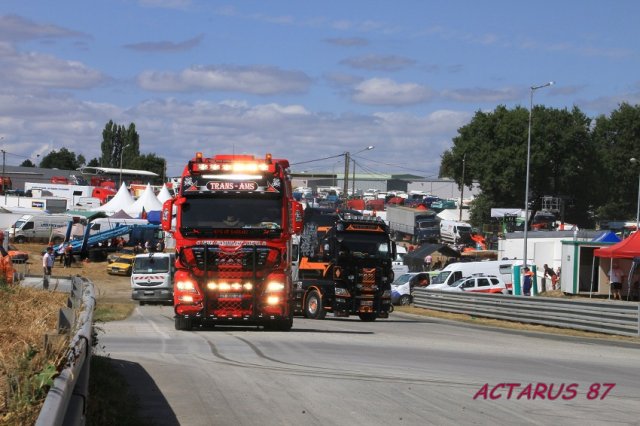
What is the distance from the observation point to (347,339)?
1883 centimetres

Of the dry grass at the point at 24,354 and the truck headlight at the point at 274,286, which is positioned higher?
the dry grass at the point at 24,354

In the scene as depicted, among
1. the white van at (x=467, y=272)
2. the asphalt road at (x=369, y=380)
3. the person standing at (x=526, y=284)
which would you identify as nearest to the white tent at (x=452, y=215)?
the white van at (x=467, y=272)

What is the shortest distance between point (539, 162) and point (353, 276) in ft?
232

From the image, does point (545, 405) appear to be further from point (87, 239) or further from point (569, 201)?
point (569, 201)

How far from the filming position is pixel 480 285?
42.8 meters

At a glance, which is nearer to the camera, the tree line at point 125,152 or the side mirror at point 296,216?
the side mirror at point 296,216

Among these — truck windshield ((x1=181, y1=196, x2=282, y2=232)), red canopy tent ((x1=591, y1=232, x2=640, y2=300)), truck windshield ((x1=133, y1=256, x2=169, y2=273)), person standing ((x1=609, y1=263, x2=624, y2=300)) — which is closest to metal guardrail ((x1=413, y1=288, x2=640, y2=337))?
red canopy tent ((x1=591, y1=232, x2=640, y2=300))

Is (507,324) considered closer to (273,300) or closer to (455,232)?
(273,300)

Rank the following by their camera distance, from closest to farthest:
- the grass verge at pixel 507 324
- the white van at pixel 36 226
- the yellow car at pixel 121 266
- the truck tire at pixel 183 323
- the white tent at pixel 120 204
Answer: the truck tire at pixel 183 323, the grass verge at pixel 507 324, the yellow car at pixel 121 266, the white van at pixel 36 226, the white tent at pixel 120 204

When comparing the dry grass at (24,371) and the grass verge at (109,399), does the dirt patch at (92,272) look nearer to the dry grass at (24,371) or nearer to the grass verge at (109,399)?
the grass verge at (109,399)

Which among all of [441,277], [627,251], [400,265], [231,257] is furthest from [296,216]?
[400,265]

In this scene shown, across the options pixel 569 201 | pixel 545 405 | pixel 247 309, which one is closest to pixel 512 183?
pixel 569 201

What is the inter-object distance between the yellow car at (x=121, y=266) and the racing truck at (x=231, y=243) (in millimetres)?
35425

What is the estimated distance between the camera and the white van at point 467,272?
45156 millimetres
